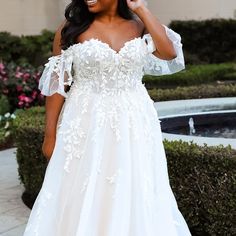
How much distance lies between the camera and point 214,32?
62.1 feet

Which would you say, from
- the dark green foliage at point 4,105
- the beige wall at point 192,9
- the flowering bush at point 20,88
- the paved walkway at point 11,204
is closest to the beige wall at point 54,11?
the beige wall at point 192,9

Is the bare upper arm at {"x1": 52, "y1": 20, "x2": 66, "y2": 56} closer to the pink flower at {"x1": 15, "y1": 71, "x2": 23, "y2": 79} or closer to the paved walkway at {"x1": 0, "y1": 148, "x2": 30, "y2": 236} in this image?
the paved walkway at {"x1": 0, "y1": 148, "x2": 30, "y2": 236}

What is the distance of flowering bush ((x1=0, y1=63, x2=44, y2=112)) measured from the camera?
33.7ft

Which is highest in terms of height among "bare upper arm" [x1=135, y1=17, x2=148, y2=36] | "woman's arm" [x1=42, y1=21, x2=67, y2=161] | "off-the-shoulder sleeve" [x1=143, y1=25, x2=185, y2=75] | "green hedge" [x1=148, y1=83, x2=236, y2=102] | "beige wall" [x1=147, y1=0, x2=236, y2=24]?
"bare upper arm" [x1=135, y1=17, x2=148, y2=36]

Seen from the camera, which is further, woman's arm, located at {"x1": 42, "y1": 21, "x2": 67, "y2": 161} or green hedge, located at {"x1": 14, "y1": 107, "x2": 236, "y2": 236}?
green hedge, located at {"x1": 14, "y1": 107, "x2": 236, "y2": 236}

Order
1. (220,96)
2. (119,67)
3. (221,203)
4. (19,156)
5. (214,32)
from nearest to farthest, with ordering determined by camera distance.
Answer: (119,67)
(221,203)
(19,156)
(220,96)
(214,32)

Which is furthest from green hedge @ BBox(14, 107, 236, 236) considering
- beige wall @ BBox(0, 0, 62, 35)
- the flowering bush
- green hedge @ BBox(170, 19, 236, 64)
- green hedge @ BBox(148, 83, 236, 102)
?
green hedge @ BBox(170, 19, 236, 64)

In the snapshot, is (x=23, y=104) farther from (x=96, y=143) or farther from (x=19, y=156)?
(x=96, y=143)

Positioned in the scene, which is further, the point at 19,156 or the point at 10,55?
the point at 10,55

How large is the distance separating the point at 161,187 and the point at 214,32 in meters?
16.1

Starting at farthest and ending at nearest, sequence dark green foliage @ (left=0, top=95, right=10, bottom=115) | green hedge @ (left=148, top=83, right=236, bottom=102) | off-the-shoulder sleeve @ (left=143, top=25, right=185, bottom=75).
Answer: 1. dark green foliage @ (left=0, top=95, right=10, bottom=115)
2. green hedge @ (left=148, top=83, right=236, bottom=102)
3. off-the-shoulder sleeve @ (left=143, top=25, right=185, bottom=75)

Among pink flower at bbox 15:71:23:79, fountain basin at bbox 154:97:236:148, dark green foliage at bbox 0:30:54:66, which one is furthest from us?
dark green foliage at bbox 0:30:54:66

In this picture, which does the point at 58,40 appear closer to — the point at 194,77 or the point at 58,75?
the point at 58,75

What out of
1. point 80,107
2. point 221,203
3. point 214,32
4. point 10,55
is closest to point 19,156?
point 221,203
